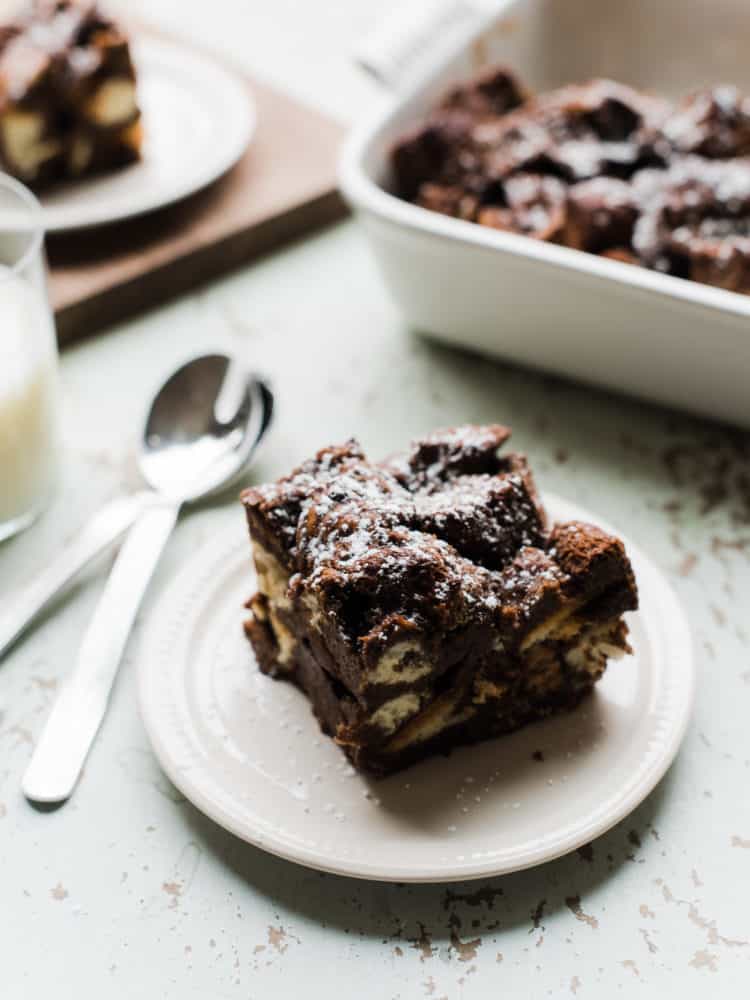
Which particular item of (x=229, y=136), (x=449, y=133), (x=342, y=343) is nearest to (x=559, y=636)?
(x=342, y=343)

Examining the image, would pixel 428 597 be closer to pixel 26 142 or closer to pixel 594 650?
pixel 594 650

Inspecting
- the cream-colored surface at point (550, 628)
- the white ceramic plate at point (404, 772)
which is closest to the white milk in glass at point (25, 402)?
the white ceramic plate at point (404, 772)

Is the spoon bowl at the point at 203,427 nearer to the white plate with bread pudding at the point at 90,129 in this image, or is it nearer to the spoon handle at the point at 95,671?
the spoon handle at the point at 95,671

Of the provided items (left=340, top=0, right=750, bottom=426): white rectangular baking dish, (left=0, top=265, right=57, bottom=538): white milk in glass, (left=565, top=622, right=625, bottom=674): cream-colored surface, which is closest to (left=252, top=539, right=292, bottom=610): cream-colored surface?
(left=565, top=622, right=625, bottom=674): cream-colored surface

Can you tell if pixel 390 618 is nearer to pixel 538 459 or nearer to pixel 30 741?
pixel 30 741

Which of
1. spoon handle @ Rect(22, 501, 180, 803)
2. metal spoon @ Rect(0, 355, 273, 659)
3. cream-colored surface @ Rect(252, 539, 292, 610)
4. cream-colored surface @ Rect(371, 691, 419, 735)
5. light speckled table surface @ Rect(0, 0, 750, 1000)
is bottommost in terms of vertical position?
light speckled table surface @ Rect(0, 0, 750, 1000)

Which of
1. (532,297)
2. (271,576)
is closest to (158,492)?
(271,576)

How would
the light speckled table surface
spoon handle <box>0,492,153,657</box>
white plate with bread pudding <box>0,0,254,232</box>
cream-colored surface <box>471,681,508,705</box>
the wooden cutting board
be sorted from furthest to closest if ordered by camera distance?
1. white plate with bread pudding <box>0,0,254,232</box>
2. the wooden cutting board
3. spoon handle <box>0,492,153,657</box>
4. cream-colored surface <box>471,681,508,705</box>
5. the light speckled table surface

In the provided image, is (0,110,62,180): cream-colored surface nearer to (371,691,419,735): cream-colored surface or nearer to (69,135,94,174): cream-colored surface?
(69,135,94,174): cream-colored surface
